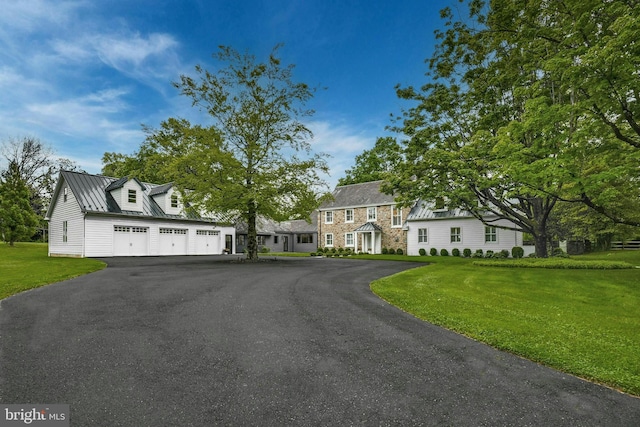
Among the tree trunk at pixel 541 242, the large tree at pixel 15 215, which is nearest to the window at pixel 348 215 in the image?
the tree trunk at pixel 541 242

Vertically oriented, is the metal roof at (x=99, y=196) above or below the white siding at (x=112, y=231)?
above

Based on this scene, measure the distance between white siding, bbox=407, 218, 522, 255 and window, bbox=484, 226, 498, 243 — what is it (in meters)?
0.17

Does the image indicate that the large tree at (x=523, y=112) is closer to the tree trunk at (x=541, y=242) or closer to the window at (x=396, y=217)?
the tree trunk at (x=541, y=242)

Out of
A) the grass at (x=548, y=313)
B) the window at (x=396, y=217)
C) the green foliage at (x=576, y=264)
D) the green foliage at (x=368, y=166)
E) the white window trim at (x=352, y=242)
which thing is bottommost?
the grass at (x=548, y=313)

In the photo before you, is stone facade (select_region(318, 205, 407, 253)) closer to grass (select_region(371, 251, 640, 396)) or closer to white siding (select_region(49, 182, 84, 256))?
grass (select_region(371, 251, 640, 396))

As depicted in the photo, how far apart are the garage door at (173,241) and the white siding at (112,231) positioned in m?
0.27

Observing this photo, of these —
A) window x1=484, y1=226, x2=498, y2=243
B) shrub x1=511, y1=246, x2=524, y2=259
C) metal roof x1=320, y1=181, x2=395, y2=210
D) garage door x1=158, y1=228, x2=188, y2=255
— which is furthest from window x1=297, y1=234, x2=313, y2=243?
shrub x1=511, y1=246, x2=524, y2=259

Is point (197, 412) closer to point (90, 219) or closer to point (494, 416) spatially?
point (494, 416)

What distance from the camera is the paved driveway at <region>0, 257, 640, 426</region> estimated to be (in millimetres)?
3182

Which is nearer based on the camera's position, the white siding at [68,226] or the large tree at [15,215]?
the white siding at [68,226]

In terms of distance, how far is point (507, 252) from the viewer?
25.7m

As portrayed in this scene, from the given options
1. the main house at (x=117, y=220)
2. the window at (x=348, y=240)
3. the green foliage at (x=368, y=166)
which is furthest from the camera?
the green foliage at (x=368, y=166)

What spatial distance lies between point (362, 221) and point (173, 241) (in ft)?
64.1

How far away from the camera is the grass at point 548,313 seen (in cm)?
456
